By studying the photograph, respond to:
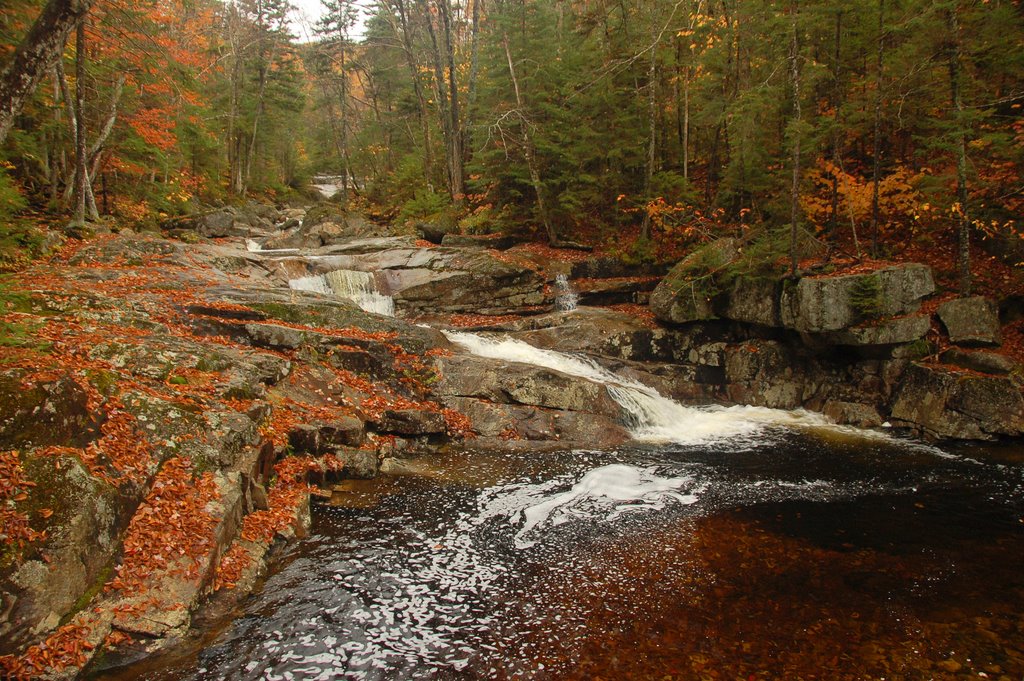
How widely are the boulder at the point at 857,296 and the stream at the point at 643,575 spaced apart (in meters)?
3.70

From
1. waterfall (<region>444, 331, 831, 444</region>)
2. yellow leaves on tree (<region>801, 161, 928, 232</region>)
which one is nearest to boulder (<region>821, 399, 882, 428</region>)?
waterfall (<region>444, 331, 831, 444</region>)

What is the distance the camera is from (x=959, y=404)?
1085 centimetres

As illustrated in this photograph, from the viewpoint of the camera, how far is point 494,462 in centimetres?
930

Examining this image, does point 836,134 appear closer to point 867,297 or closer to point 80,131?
point 867,297

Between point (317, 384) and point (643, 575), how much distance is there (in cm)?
685

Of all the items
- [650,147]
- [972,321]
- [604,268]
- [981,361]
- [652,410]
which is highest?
[650,147]

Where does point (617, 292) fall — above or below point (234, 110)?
below

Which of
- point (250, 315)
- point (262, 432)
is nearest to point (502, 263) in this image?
point (250, 315)

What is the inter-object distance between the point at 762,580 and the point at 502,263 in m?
13.8

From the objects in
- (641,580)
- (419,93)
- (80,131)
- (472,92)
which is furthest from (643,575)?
(419,93)

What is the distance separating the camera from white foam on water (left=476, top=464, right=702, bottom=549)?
293 inches

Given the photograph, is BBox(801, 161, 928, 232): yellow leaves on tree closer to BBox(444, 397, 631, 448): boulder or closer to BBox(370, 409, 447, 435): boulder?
BBox(444, 397, 631, 448): boulder

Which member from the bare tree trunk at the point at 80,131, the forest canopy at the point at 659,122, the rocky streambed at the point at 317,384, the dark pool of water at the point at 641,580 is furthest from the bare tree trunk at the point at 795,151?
the bare tree trunk at the point at 80,131

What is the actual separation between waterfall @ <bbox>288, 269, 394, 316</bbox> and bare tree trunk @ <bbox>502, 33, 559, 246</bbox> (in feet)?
23.5
